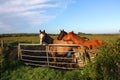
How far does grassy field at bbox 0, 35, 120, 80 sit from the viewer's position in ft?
32.6

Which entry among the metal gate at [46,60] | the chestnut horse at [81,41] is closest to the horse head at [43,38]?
the metal gate at [46,60]

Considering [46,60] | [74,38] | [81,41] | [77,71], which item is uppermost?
[74,38]

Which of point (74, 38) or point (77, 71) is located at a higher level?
point (74, 38)

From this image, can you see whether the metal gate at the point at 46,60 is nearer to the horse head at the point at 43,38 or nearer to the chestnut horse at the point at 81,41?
the horse head at the point at 43,38

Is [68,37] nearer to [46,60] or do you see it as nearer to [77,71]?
[46,60]

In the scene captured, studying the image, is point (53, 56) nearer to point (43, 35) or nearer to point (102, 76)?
point (43, 35)

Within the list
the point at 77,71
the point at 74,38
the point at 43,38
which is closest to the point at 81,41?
the point at 74,38

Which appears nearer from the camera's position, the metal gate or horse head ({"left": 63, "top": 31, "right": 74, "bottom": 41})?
the metal gate

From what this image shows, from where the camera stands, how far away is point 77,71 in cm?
1188

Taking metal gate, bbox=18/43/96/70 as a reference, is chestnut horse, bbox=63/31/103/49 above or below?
above

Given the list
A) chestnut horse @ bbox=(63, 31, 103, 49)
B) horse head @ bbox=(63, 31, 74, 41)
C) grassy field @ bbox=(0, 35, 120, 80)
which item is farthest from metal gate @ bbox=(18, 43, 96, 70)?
horse head @ bbox=(63, 31, 74, 41)

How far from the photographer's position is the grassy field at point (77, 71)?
32.6 feet

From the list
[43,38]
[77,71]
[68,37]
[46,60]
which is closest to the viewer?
[77,71]

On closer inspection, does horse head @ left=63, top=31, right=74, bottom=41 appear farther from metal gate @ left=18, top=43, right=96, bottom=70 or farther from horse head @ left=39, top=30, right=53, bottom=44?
metal gate @ left=18, top=43, right=96, bottom=70
